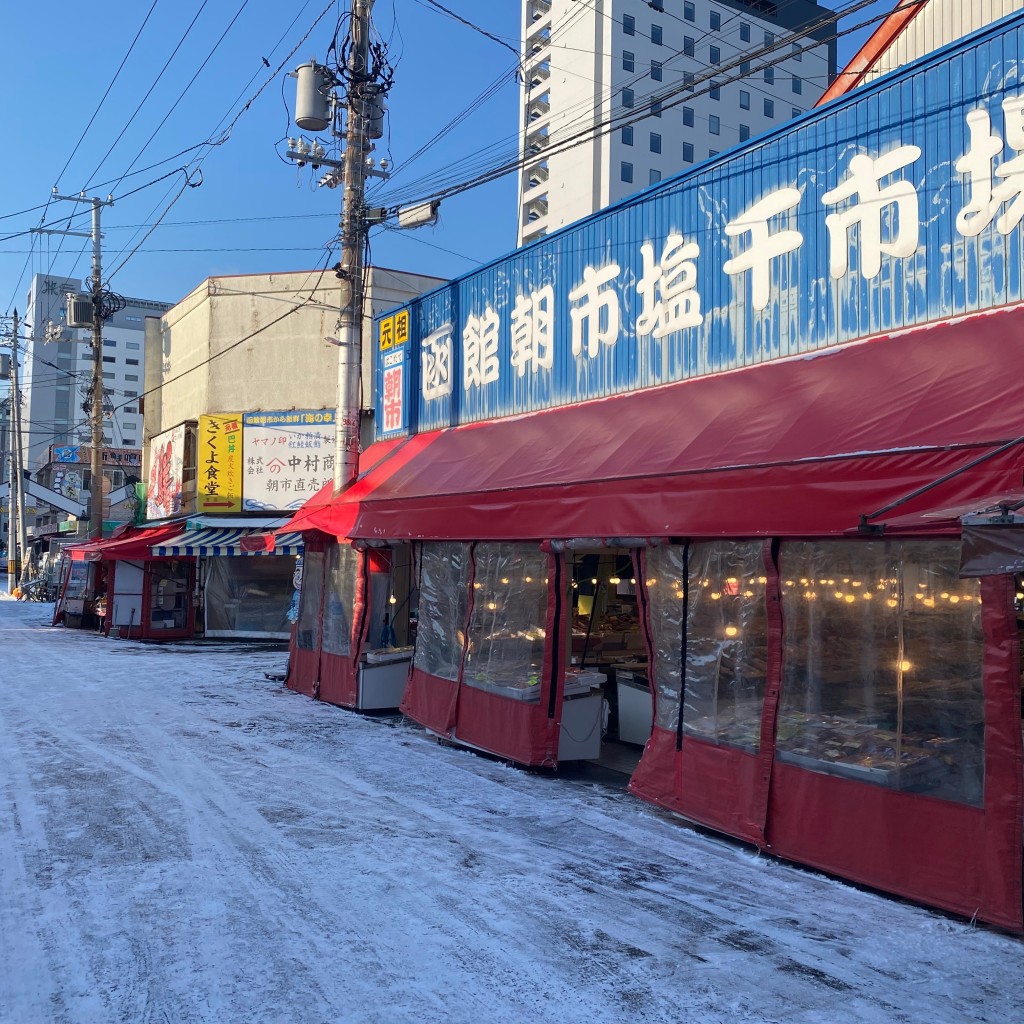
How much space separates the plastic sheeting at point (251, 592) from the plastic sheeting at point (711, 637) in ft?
59.6

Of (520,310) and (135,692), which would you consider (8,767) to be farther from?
(520,310)

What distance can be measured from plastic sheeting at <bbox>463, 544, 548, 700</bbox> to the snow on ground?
42.5 inches

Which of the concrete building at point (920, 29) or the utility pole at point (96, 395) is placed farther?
the utility pole at point (96, 395)

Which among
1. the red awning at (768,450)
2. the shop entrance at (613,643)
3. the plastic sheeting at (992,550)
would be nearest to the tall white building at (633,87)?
the shop entrance at (613,643)

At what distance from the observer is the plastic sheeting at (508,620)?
33.3ft

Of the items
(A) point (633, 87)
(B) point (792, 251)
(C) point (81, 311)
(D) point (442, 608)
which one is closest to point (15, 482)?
(C) point (81, 311)

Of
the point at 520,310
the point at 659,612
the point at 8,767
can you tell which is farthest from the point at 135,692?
the point at 659,612

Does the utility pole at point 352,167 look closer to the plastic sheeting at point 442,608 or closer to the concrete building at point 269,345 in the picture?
the plastic sheeting at point 442,608

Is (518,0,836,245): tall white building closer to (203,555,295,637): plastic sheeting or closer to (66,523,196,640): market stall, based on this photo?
(203,555,295,637): plastic sheeting

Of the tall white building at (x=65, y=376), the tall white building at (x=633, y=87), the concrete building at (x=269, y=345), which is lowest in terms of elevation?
the concrete building at (x=269, y=345)

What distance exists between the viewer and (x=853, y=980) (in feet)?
15.9

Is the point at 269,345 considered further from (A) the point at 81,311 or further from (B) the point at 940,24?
(B) the point at 940,24

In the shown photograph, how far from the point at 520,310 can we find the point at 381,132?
555 cm

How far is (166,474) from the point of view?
30.0 m
